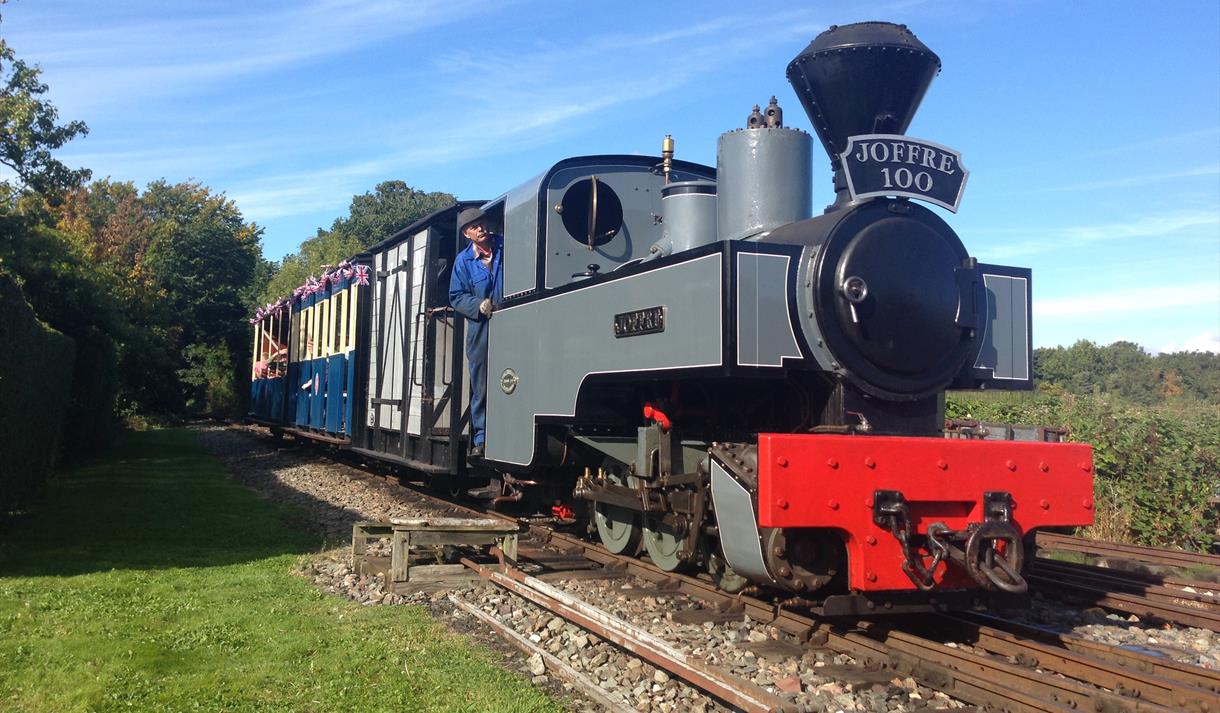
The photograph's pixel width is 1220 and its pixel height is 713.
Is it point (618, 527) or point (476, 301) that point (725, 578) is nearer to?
point (618, 527)

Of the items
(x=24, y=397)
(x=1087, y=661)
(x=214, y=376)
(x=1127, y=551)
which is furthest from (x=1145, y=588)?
(x=214, y=376)

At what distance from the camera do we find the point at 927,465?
4.44m

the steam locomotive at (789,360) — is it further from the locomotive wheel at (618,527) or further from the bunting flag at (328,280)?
the bunting flag at (328,280)

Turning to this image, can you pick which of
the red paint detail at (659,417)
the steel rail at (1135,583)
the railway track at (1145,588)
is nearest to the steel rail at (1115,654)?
the railway track at (1145,588)

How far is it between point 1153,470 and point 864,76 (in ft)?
20.6

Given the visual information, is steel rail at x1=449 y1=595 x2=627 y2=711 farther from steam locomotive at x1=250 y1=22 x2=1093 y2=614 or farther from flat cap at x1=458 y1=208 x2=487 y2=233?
flat cap at x1=458 y1=208 x2=487 y2=233

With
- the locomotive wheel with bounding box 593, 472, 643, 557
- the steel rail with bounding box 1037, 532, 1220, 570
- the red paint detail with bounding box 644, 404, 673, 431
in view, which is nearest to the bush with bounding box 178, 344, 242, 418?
the locomotive wheel with bounding box 593, 472, 643, 557

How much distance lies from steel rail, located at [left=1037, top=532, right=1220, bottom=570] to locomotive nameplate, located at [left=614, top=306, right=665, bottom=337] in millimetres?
4543

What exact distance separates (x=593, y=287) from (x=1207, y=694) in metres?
3.80

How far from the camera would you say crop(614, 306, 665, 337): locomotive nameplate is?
507 centimetres

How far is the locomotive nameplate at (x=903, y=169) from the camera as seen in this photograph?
4.87 meters

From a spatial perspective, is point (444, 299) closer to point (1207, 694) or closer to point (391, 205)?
point (1207, 694)

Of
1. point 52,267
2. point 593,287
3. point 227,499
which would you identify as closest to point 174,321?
point 52,267

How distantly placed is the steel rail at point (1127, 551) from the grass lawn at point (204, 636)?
558 cm
